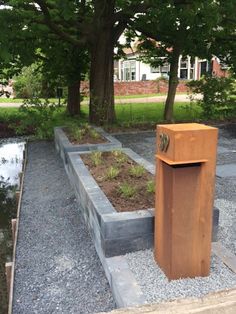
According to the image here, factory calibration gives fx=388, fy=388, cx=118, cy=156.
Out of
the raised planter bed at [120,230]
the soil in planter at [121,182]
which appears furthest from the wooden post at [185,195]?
the soil in planter at [121,182]

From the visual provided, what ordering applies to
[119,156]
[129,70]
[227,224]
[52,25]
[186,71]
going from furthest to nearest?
[129,70]
[186,71]
[52,25]
[119,156]
[227,224]

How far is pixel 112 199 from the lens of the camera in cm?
437

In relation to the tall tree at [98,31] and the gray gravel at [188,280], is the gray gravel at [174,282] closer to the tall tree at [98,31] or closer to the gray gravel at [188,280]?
the gray gravel at [188,280]

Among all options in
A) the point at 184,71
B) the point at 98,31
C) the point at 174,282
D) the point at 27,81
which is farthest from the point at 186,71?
the point at 174,282

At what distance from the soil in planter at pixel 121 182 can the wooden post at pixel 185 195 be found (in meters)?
0.94

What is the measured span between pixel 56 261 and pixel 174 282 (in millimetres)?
1438

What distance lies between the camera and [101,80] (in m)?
11.1

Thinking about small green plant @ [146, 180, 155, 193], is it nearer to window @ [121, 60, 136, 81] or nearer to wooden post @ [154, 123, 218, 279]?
wooden post @ [154, 123, 218, 279]

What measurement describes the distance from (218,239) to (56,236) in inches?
A: 74.6

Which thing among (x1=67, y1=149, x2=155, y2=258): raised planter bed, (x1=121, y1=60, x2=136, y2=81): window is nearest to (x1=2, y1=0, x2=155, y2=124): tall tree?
(x1=67, y1=149, x2=155, y2=258): raised planter bed

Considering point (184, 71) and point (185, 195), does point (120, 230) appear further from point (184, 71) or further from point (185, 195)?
point (184, 71)

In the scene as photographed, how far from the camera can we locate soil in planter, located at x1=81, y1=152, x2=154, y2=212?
4211 millimetres

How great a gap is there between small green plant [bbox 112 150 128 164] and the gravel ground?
0.92m

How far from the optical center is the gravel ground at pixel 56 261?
335 centimetres
